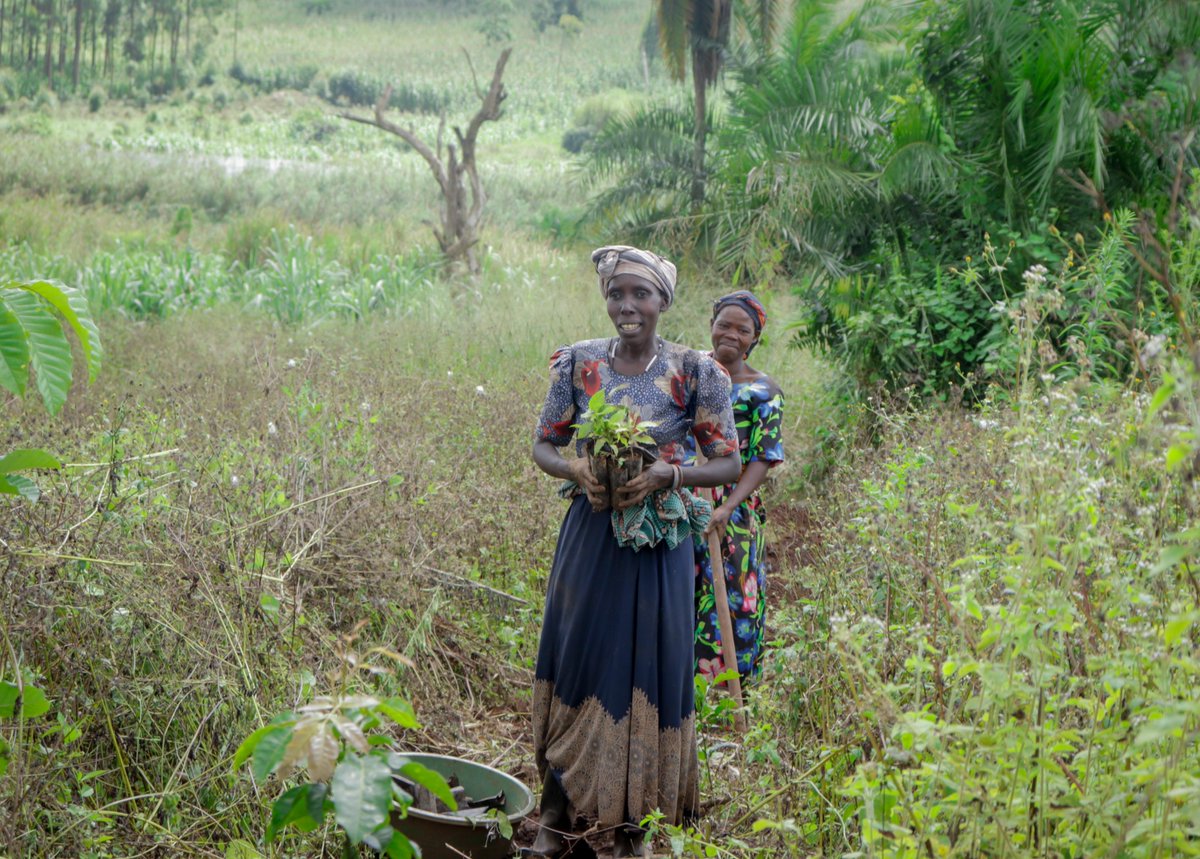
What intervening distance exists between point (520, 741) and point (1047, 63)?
5760 millimetres

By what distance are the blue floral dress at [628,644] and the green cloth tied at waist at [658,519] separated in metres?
0.04

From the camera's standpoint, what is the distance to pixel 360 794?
1755 mm

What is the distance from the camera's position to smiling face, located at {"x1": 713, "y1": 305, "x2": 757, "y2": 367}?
4824mm

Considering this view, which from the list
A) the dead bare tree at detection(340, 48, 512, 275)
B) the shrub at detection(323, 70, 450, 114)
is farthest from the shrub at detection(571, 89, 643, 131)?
the dead bare tree at detection(340, 48, 512, 275)

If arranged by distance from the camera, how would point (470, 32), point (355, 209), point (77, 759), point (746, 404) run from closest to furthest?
point (77, 759) → point (746, 404) → point (355, 209) → point (470, 32)

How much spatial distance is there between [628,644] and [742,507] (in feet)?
4.65

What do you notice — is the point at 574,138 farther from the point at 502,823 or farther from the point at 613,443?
the point at 502,823

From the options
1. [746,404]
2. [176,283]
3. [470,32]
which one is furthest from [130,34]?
[746,404]

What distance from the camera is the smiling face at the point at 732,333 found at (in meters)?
4.82

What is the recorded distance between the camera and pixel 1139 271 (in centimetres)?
712

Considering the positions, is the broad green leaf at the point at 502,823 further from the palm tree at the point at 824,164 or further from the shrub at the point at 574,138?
the shrub at the point at 574,138

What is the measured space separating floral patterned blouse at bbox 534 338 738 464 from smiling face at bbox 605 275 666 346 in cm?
9

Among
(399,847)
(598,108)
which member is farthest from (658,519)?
(598,108)

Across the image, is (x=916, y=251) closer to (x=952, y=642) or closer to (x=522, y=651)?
(x=522, y=651)
